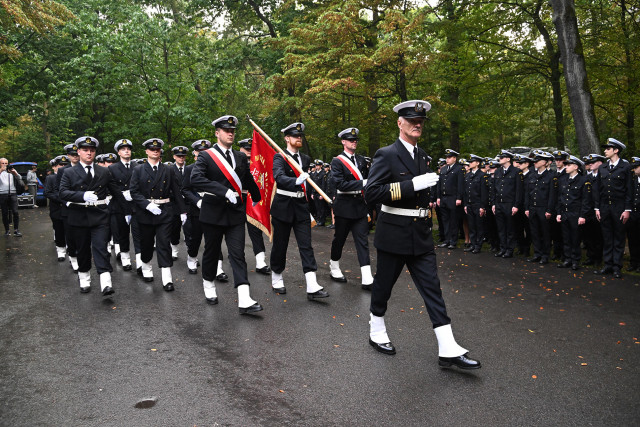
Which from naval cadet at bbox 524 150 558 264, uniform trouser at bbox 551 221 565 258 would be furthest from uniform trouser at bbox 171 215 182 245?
uniform trouser at bbox 551 221 565 258

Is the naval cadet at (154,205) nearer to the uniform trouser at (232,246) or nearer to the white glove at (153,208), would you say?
the white glove at (153,208)

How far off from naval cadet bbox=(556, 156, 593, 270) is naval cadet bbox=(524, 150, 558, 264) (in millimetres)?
221

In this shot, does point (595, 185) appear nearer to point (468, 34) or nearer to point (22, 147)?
point (468, 34)

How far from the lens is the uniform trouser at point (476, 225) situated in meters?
11.6

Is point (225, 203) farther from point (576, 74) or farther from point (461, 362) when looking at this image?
point (576, 74)

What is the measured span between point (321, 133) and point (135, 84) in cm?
1299

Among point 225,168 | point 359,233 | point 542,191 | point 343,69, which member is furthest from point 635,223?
point 343,69

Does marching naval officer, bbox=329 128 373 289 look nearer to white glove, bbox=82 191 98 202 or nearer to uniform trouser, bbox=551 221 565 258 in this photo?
white glove, bbox=82 191 98 202

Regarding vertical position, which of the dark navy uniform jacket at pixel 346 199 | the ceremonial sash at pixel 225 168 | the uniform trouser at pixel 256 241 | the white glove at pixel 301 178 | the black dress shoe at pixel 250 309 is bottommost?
the black dress shoe at pixel 250 309

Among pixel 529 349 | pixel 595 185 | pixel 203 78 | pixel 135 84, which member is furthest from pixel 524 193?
pixel 135 84

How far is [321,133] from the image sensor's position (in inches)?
794

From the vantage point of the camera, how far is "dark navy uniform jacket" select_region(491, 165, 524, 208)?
10.9 meters

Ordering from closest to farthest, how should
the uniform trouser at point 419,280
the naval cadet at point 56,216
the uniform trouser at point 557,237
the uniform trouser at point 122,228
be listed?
1. the uniform trouser at point 419,280
2. the uniform trouser at point 122,228
3. the uniform trouser at point 557,237
4. the naval cadet at point 56,216

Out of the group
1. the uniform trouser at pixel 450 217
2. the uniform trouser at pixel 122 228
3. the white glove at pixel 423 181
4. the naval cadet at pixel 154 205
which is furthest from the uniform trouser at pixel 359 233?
the uniform trouser at pixel 450 217
